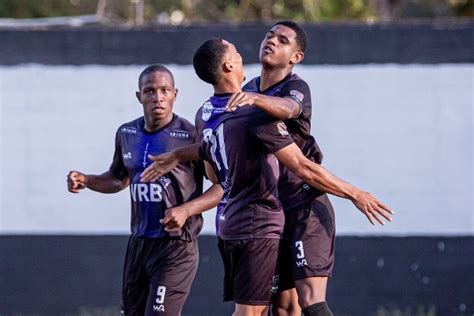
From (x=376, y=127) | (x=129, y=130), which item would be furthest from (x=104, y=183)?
(x=376, y=127)

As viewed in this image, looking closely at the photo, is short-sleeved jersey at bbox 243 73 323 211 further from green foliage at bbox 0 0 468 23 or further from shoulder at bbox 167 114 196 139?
green foliage at bbox 0 0 468 23

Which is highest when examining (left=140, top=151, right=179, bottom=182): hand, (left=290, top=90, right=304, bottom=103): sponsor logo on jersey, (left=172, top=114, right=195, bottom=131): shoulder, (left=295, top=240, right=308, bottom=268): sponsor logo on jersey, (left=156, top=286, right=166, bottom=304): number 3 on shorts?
(left=290, top=90, right=304, bottom=103): sponsor logo on jersey

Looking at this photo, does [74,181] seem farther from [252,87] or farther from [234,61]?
[234,61]

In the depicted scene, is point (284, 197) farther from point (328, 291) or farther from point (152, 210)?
point (328, 291)

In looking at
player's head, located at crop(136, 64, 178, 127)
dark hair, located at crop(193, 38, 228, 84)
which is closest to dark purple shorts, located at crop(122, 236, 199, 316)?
player's head, located at crop(136, 64, 178, 127)

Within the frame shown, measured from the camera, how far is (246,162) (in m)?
7.22

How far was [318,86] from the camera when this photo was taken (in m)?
11.2

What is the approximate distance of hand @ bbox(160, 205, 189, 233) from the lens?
7.76m

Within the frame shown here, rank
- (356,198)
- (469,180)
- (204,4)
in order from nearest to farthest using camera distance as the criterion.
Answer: (356,198)
(469,180)
(204,4)

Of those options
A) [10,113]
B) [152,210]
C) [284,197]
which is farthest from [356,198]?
[10,113]

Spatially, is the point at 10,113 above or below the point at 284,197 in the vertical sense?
above

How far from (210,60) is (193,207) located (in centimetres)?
117

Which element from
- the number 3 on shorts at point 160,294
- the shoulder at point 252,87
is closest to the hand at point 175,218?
the number 3 on shorts at point 160,294

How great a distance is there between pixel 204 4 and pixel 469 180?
15583 mm
